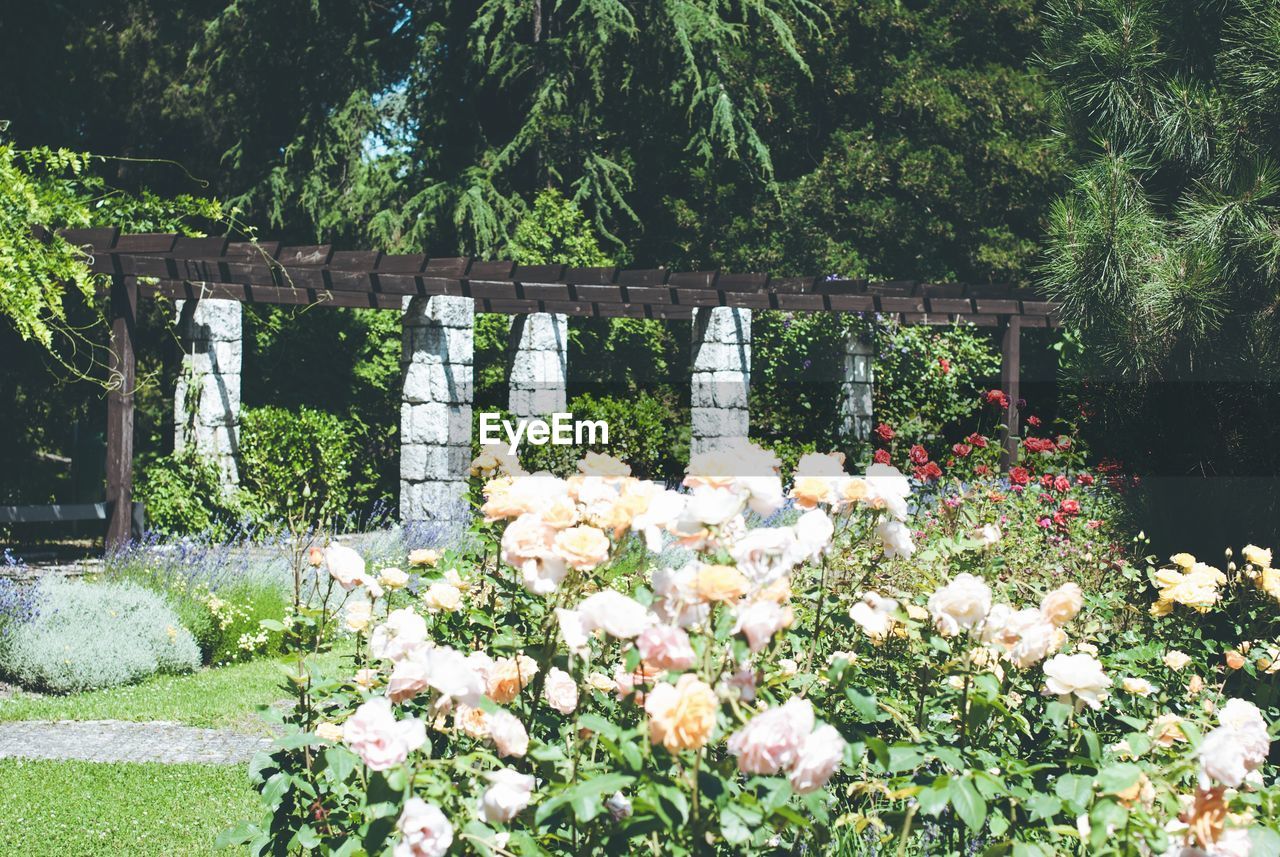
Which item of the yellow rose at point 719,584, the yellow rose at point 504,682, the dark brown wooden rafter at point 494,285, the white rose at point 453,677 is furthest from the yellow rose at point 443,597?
the dark brown wooden rafter at point 494,285

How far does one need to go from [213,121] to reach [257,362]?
3982mm

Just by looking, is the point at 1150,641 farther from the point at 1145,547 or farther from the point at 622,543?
the point at 622,543

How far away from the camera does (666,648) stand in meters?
1.88

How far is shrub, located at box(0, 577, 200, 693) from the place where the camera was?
20.3 feet

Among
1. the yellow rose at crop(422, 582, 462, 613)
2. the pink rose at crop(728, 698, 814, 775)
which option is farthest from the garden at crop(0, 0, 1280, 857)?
the yellow rose at crop(422, 582, 462, 613)

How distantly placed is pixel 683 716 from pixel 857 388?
12858 mm

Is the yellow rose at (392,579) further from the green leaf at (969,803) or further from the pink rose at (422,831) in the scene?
the green leaf at (969,803)

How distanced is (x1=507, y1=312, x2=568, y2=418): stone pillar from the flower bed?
9.58 metres

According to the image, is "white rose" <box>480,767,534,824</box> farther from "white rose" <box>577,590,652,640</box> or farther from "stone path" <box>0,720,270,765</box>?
"stone path" <box>0,720,270,765</box>

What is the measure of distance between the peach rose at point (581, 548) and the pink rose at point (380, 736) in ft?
1.17

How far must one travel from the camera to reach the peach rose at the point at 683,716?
1.77 meters

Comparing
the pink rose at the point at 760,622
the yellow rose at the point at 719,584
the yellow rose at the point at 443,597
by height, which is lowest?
the yellow rose at the point at 443,597

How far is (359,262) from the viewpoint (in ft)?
35.8

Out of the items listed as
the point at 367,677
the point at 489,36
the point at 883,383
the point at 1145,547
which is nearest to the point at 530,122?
the point at 489,36
